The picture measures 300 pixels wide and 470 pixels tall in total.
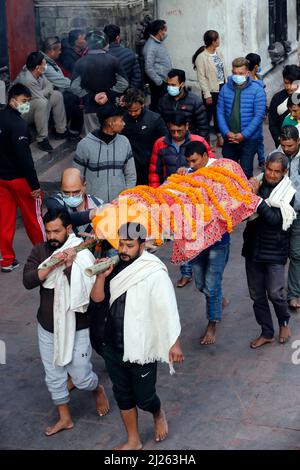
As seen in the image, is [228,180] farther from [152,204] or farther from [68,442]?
[68,442]

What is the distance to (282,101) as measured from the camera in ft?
31.7

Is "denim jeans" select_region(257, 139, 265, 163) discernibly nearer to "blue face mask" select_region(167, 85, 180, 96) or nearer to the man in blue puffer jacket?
the man in blue puffer jacket

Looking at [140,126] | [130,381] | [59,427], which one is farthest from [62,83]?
[130,381]

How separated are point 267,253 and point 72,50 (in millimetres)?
5902

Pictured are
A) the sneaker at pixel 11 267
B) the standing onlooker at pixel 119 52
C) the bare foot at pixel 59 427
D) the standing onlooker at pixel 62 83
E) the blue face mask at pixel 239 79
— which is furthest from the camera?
the standing onlooker at pixel 62 83

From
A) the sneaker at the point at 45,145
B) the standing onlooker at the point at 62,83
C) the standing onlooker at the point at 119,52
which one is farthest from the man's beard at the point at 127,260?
the standing onlooker at the point at 62,83

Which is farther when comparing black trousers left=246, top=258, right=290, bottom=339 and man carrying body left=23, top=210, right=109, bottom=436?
black trousers left=246, top=258, right=290, bottom=339

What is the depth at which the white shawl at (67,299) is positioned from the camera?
6316mm

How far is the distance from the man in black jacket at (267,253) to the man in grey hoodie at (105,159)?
4.81ft

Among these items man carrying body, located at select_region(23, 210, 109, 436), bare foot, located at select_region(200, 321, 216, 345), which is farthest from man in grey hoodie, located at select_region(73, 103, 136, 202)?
man carrying body, located at select_region(23, 210, 109, 436)

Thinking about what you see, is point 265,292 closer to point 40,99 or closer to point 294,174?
point 294,174

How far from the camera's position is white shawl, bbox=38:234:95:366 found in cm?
632

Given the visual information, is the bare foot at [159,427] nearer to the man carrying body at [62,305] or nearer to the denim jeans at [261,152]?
the man carrying body at [62,305]

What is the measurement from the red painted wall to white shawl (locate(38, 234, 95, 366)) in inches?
260
